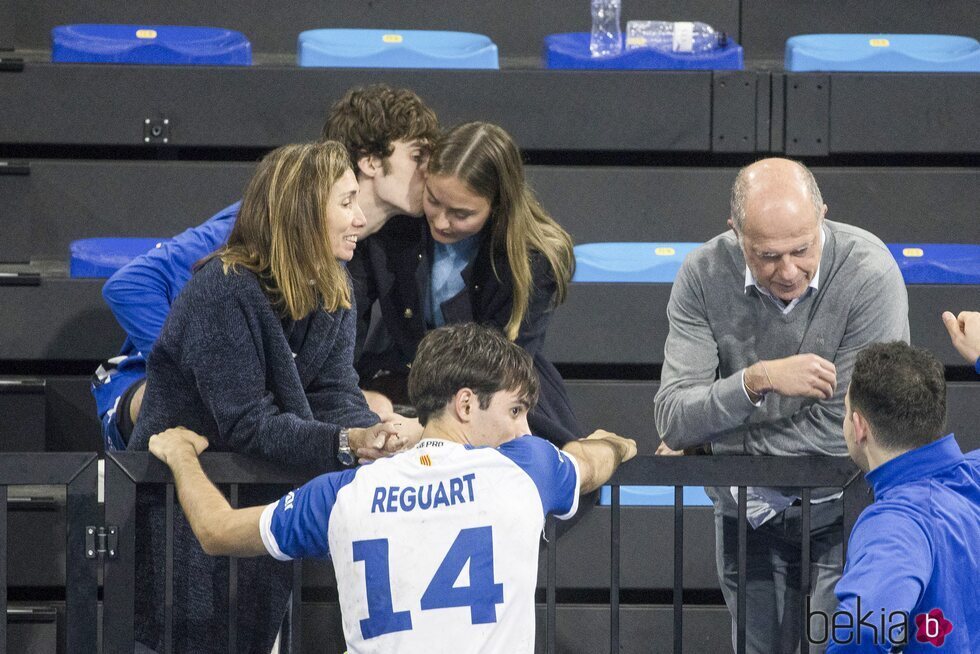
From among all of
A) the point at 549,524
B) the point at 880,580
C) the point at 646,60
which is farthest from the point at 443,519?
the point at 646,60

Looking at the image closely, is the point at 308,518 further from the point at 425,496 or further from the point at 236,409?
the point at 236,409

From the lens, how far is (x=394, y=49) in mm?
4531

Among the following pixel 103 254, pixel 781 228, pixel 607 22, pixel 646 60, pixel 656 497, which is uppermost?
pixel 607 22

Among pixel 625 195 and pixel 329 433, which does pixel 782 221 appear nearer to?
pixel 329 433

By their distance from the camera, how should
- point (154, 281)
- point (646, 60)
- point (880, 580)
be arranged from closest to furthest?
point (880, 580)
point (154, 281)
point (646, 60)

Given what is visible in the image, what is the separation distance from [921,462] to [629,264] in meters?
2.13

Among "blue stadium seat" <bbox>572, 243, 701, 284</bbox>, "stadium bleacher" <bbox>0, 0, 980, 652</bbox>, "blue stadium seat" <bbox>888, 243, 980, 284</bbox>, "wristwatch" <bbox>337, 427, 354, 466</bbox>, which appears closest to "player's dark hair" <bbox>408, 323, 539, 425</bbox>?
"wristwatch" <bbox>337, 427, 354, 466</bbox>

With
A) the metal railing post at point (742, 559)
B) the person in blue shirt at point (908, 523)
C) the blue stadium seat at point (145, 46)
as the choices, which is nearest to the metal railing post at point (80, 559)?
the metal railing post at point (742, 559)

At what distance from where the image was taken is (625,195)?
446 centimetres

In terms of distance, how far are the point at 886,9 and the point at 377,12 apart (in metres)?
1.87

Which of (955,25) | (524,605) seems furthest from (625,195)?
(524,605)

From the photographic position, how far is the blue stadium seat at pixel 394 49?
452cm

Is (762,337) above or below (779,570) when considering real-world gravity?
above

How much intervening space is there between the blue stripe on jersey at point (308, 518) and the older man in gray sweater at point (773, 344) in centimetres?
88
